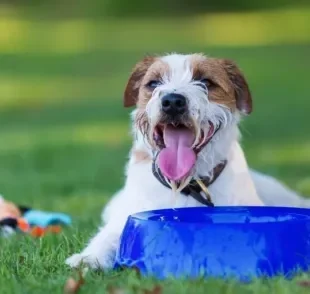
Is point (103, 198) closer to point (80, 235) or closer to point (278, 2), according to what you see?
point (80, 235)

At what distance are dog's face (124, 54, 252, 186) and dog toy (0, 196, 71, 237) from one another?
4.97ft

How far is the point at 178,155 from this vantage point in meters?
7.07

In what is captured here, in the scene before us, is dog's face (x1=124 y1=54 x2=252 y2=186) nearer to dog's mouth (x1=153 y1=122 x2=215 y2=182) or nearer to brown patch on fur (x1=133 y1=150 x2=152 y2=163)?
dog's mouth (x1=153 y1=122 x2=215 y2=182)

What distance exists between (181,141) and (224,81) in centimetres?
69

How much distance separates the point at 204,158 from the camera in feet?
24.0

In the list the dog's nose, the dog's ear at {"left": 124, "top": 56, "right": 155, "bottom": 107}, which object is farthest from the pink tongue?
the dog's ear at {"left": 124, "top": 56, "right": 155, "bottom": 107}

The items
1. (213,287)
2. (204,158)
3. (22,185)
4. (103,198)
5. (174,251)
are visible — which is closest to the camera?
(213,287)

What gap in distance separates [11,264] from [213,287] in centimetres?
159

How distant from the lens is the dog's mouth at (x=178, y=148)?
7.07m

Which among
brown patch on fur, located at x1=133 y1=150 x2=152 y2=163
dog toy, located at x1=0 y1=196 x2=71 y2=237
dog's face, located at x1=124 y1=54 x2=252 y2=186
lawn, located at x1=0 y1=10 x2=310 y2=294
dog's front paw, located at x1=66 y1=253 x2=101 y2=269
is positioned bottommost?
lawn, located at x1=0 y1=10 x2=310 y2=294

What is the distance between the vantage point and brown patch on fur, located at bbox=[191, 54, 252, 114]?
7.49 m

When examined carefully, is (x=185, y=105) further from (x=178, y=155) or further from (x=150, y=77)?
(x=150, y=77)

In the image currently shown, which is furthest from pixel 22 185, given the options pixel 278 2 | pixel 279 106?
pixel 278 2

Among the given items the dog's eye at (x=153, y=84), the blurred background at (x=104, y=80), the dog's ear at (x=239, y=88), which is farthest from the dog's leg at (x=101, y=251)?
the blurred background at (x=104, y=80)
